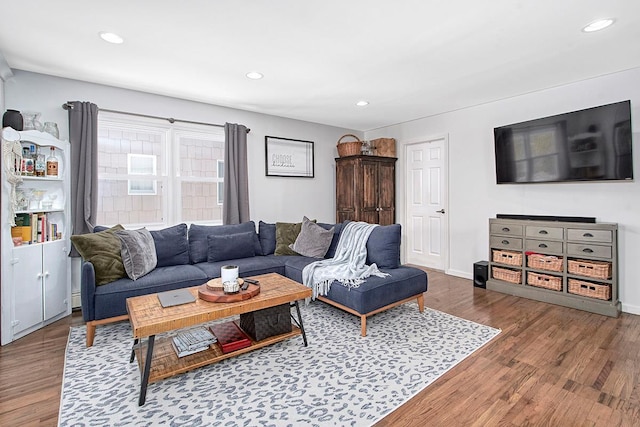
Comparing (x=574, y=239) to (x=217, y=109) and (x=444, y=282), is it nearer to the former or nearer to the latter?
(x=444, y=282)

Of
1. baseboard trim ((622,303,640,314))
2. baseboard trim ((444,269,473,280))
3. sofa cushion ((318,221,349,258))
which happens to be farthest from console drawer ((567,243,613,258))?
sofa cushion ((318,221,349,258))

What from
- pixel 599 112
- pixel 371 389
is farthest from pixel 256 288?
pixel 599 112

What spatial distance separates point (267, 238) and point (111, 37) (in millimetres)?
2582

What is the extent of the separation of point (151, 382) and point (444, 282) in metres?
3.71

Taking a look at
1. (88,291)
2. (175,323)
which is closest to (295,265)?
(175,323)

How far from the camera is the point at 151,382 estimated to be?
1912 mm

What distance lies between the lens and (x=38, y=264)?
293 centimetres

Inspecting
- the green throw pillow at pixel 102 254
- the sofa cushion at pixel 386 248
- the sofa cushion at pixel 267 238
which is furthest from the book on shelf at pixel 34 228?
the sofa cushion at pixel 386 248

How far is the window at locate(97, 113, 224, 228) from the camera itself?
12.0 ft

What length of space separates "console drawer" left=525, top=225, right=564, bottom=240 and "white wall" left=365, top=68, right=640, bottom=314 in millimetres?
348

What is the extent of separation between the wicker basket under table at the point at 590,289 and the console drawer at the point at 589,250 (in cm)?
29

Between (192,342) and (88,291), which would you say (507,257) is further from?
(88,291)

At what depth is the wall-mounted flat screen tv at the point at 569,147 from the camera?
308 centimetres

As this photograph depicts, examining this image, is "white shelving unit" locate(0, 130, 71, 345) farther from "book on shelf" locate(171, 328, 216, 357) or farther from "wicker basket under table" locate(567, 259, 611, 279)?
"wicker basket under table" locate(567, 259, 611, 279)
